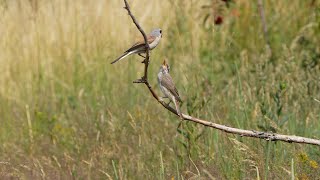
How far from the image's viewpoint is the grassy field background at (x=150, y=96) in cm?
523

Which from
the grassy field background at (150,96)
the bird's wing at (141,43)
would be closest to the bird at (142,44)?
the bird's wing at (141,43)

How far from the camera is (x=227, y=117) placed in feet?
19.9

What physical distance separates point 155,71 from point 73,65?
2.68 ft

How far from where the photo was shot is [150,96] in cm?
682

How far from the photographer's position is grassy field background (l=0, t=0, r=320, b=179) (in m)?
5.23

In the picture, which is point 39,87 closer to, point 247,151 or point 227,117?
point 227,117

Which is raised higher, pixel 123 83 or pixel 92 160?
pixel 123 83

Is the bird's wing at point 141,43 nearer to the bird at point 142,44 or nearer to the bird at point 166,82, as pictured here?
the bird at point 142,44

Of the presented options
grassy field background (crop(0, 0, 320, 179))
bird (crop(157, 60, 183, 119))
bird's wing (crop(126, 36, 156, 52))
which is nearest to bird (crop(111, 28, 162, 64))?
bird's wing (crop(126, 36, 156, 52))

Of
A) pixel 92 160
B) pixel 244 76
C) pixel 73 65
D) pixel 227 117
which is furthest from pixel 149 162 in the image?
pixel 73 65

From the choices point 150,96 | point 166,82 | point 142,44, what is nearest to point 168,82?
point 166,82

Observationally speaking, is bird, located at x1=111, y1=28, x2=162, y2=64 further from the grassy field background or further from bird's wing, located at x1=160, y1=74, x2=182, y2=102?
the grassy field background

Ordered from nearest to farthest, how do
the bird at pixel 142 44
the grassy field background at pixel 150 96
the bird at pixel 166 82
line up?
the bird at pixel 166 82
the bird at pixel 142 44
the grassy field background at pixel 150 96

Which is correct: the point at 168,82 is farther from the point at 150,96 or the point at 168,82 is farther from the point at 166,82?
the point at 150,96
